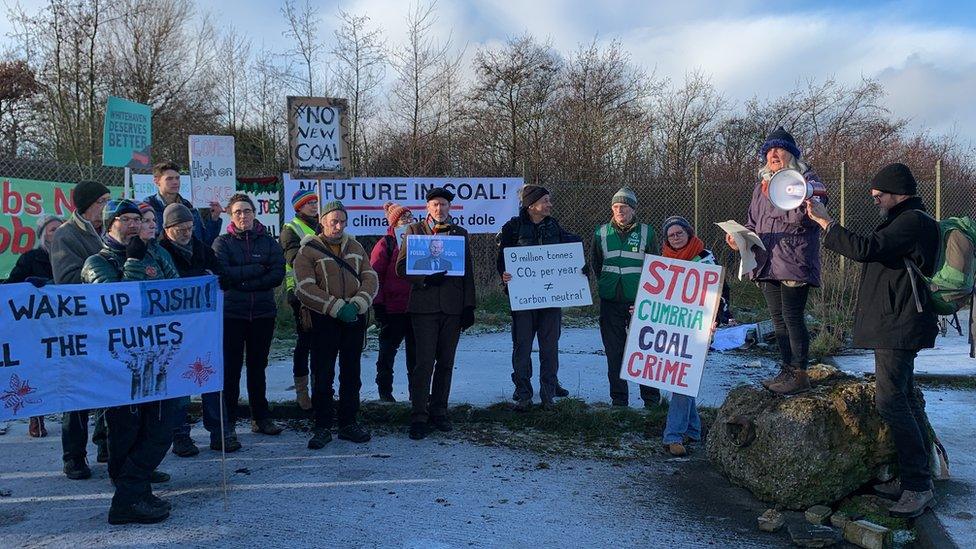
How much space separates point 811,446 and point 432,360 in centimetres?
301

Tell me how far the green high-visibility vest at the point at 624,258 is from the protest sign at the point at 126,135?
5.21 m

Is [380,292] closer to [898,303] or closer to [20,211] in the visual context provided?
[20,211]

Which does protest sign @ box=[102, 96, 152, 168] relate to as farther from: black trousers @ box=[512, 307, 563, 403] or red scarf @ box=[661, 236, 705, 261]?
red scarf @ box=[661, 236, 705, 261]

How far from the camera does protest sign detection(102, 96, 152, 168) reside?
794cm

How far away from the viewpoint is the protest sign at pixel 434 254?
6293 millimetres

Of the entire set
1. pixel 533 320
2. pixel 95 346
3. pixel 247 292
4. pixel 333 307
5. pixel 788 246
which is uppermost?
pixel 788 246

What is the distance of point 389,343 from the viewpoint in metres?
7.32

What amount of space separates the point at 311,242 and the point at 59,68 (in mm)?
14158

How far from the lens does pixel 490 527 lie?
4.34 metres

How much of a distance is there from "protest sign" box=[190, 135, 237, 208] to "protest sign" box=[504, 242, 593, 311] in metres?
4.71

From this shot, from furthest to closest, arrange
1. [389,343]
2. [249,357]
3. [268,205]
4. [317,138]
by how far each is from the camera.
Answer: [268,205], [317,138], [389,343], [249,357]

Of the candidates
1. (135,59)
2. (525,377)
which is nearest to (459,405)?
(525,377)

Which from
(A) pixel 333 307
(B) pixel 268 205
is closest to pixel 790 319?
(A) pixel 333 307

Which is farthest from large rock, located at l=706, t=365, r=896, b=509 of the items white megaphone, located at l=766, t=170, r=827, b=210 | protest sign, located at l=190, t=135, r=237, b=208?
protest sign, located at l=190, t=135, r=237, b=208
